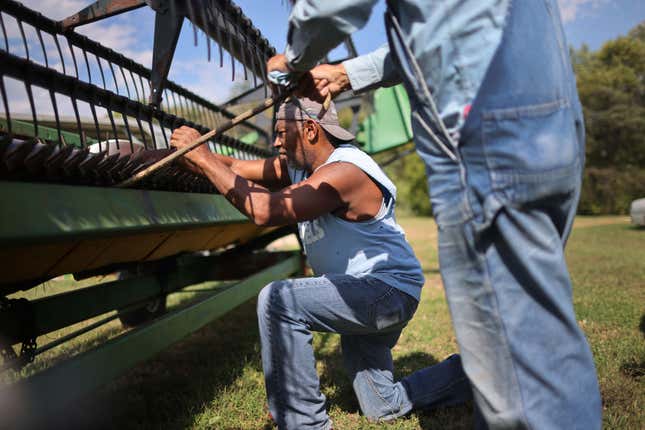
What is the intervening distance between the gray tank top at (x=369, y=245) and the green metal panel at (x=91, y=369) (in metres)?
0.81

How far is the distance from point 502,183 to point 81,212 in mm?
1356

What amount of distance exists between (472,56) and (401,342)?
2.80 meters

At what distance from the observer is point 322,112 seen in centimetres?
239

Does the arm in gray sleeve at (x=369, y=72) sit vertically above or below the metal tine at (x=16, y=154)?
above

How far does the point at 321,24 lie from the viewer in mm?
1444

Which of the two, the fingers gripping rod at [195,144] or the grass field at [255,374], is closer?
the fingers gripping rod at [195,144]

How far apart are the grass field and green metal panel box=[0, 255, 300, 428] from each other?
466 mm

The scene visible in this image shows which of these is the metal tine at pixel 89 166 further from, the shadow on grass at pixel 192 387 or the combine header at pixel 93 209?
the shadow on grass at pixel 192 387

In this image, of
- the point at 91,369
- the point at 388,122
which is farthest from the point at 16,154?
the point at 388,122

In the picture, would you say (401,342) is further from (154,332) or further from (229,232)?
(154,332)

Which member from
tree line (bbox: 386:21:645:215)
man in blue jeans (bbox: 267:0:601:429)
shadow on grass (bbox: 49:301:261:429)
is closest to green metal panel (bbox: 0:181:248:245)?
shadow on grass (bbox: 49:301:261:429)

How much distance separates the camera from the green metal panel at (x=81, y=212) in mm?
1493

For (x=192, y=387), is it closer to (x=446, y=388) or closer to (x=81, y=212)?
(x=446, y=388)

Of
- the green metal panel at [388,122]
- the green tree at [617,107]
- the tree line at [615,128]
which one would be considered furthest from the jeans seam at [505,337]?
the green tree at [617,107]
